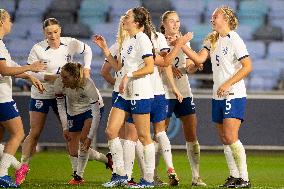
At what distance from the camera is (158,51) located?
38.6 ft

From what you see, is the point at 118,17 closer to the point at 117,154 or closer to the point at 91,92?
the point at 91,92

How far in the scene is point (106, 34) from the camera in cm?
2284

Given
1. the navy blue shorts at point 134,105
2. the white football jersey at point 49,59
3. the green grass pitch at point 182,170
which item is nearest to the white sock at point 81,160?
the green grass pitch at point 182,170

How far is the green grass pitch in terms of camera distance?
1249 cm

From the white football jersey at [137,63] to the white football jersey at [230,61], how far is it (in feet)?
2.85

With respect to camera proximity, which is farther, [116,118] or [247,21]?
[247,21]

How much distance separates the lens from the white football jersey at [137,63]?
36.3 ft

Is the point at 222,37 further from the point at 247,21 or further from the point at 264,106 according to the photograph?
the point at 247,21

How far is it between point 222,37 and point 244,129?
6.39 m

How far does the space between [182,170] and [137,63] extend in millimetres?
4086

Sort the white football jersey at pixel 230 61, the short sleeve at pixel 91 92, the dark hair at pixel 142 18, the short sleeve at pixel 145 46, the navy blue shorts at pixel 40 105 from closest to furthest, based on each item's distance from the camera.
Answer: the short sleeve at pixel 145 46
the dark hair at pixel 142 18
the white football jersey at pixel 230 61
the short sleeve at pixel 91 92
the navy blue shorts at pixel 40 105

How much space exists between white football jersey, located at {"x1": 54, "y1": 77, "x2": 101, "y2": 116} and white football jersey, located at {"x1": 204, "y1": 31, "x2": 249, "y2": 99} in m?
1.84

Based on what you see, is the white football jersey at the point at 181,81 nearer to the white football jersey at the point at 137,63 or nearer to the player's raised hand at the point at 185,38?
the player's raised hand at the point at 185,38

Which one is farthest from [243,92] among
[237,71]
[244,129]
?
[244,129]
